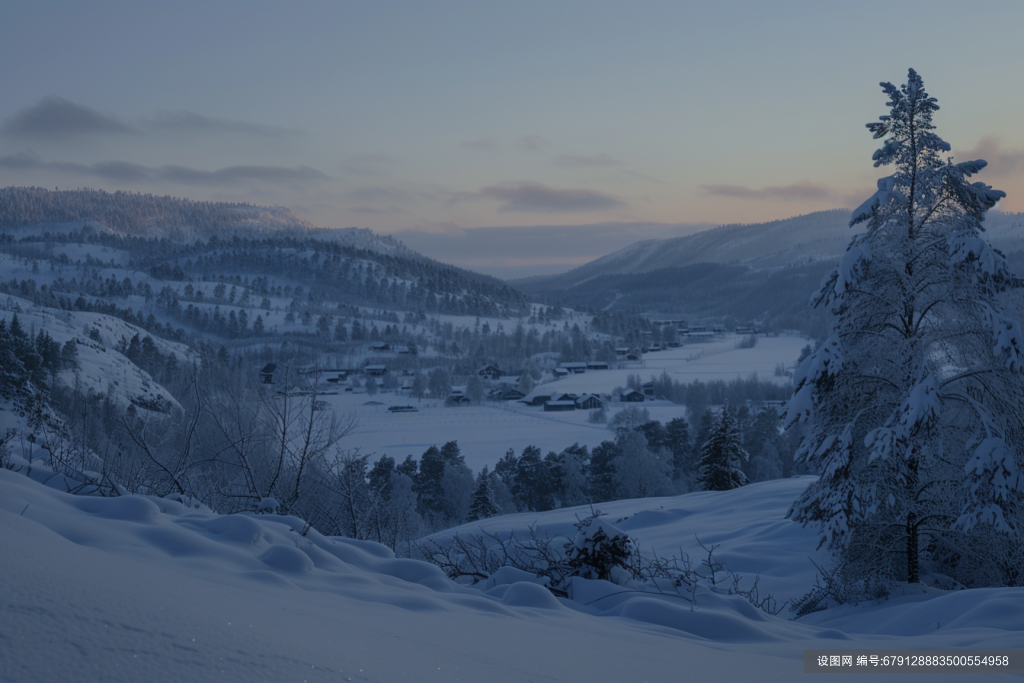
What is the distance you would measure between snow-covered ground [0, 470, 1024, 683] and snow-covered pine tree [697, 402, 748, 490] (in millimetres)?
19611

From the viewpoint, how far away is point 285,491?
997 centimetres

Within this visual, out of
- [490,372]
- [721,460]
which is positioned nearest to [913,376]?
[721,460]

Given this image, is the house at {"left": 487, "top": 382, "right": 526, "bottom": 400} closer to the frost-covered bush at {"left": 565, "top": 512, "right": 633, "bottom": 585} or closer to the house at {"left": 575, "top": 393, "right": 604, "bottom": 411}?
the house at {"left": 575, "top": 393, "right": 604, "bottom": 411}

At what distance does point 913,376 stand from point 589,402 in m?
49.5

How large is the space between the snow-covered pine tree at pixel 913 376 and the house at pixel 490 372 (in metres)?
70.9

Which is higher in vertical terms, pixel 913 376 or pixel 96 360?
pixel 913 376

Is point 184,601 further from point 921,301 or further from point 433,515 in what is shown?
point 433,515

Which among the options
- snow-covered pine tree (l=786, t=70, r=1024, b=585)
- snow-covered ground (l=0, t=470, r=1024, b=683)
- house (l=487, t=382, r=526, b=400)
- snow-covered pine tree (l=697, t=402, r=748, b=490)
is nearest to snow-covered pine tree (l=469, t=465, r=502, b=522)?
snow-covered pine tree (l=697, t=402, r=748, b=490)

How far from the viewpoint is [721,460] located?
2530 cm

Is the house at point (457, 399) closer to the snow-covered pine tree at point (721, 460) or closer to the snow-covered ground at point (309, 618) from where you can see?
the snow-covered pine tree at point (721, 460)

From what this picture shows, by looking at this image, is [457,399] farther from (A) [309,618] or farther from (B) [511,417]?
(A) [309,618]

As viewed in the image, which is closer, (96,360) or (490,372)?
(96,360)

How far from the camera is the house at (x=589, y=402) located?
55.9 metres

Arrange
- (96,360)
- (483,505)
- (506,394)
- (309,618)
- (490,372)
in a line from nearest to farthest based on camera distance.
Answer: (309,618), (483,505), (96,360), (506,394), (490,372)
